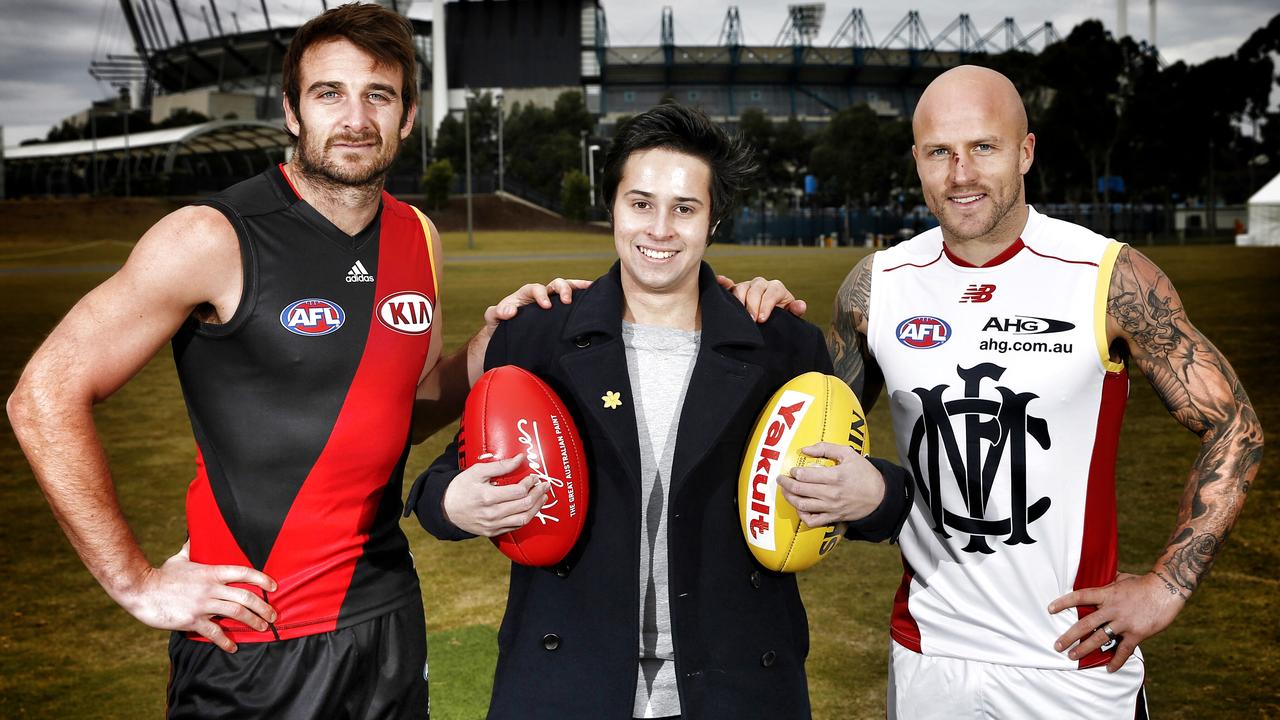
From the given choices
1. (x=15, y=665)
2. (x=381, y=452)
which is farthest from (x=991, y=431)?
(x=15, y=665)

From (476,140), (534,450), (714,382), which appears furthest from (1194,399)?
(476,140)

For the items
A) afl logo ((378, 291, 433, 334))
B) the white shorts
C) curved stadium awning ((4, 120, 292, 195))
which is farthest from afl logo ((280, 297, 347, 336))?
curved stadium awning ((4, 120, 292, 195))

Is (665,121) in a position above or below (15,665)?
above

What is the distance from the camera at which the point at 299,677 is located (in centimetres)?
288

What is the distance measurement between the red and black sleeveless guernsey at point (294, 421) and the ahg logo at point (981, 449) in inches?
66.1

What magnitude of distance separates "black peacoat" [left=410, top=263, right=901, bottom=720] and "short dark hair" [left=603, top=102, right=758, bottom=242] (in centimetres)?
33

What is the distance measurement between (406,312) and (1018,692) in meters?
2.15

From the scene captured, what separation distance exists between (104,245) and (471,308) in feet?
94.1

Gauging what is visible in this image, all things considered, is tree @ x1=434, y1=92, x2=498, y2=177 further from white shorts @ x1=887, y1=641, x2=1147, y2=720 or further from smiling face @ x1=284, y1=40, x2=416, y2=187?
white shorts @ x1=887, y1=641, x2=1147, y2=720

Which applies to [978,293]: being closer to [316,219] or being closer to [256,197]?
[316,219]

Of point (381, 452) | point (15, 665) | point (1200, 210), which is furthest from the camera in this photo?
point (1200, 210)

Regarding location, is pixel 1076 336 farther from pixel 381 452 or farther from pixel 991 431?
pixel 381 452

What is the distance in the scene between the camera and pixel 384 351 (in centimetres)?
306

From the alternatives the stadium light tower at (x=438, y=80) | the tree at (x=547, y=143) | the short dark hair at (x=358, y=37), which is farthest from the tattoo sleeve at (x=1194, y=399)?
the stadium light tower at (x=438, y=80)
